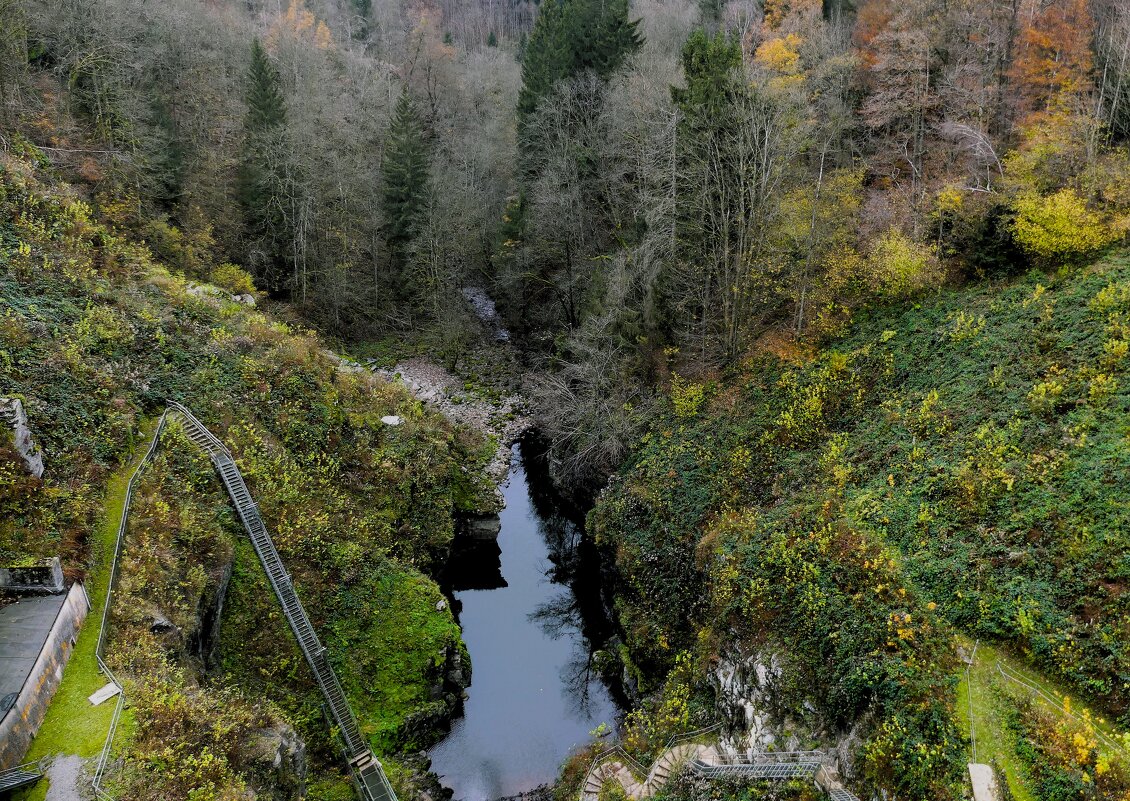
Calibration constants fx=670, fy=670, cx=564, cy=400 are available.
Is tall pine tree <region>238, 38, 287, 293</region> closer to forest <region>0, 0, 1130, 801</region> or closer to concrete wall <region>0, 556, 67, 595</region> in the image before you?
forest <region>0, 0, 1130, 801</region>

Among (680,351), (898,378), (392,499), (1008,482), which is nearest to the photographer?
(1008,482)

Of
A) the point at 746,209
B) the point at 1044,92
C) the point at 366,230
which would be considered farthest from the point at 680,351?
the point at 366,230

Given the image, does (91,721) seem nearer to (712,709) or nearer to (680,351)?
(712,709)

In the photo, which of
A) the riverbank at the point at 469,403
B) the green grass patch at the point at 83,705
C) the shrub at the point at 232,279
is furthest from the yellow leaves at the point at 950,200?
the shrub at the point at 232,279

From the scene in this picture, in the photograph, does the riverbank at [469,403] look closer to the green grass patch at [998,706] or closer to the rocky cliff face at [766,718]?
the rocky cliff face at [766,718]

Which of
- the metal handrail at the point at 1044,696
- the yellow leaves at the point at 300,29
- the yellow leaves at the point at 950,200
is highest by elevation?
the yellow leaves at the point at 300,29

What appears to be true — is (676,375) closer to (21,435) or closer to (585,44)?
(21,435)

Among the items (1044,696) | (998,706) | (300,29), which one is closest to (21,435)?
(998,706)
